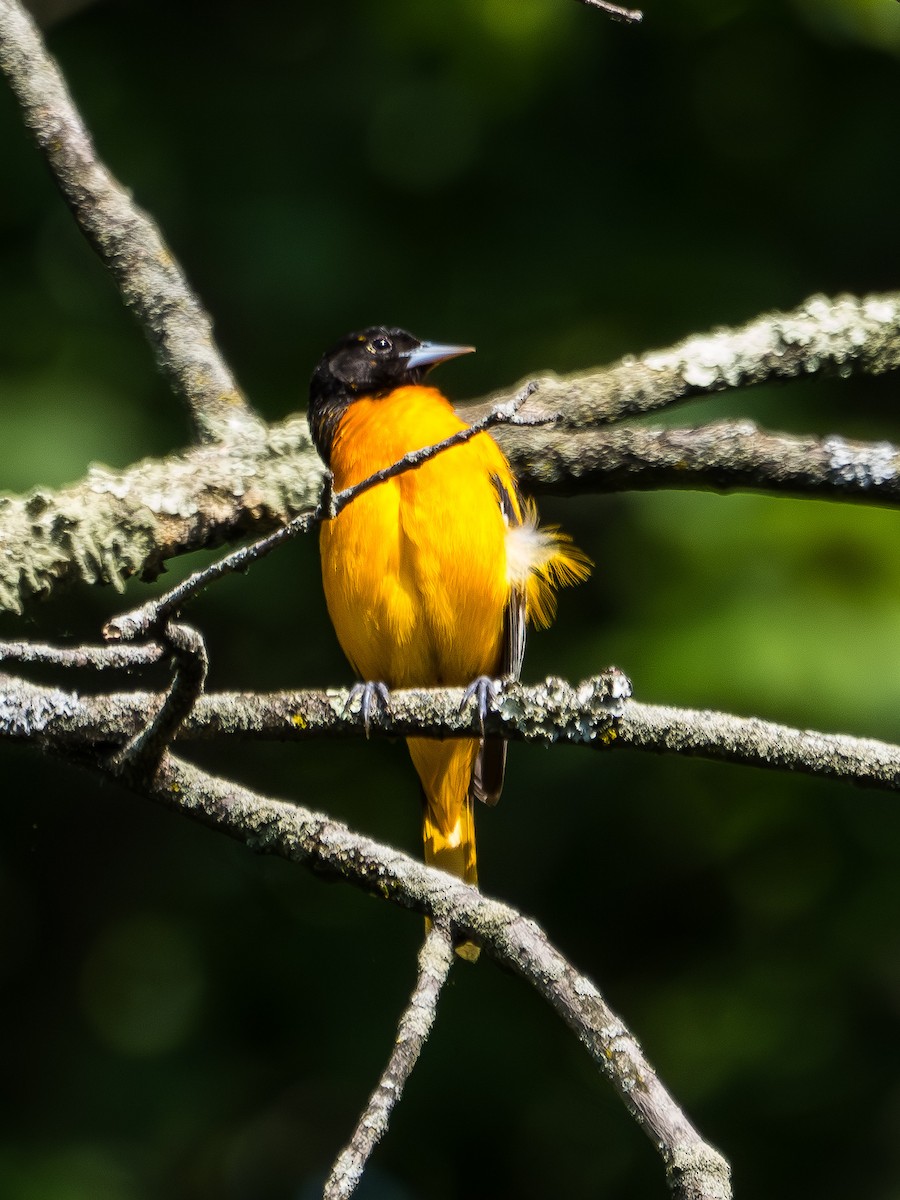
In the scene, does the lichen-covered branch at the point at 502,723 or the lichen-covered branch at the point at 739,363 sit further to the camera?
the lichen-covered branch at the point at 739,363

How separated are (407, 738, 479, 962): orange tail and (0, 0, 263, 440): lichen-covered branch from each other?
147 cm

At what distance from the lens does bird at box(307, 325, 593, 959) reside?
4.66m

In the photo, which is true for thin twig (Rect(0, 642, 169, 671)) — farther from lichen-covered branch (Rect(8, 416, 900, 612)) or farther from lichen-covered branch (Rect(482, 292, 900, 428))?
lichen-covered branch (Rect(482, 292, 900, 428))

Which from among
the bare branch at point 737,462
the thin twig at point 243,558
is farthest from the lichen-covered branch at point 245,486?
the thin twig at point 243,558

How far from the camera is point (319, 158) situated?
655 cm

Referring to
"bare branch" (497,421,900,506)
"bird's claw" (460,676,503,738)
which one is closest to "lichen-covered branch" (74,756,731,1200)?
"bird's claw" (460,676,503,738)

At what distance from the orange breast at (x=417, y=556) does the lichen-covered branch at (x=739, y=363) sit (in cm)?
38

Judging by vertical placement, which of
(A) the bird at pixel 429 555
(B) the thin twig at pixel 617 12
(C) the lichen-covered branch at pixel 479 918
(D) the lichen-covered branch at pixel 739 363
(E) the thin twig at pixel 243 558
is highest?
(B) the thin twig at pixel 617 12

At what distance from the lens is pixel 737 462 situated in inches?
150

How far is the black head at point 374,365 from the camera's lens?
5285 mm

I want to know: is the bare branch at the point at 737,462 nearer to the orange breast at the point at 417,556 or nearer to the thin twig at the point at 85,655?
the orange breast at the point at 417,556

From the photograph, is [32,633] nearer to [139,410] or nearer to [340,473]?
[139,410]

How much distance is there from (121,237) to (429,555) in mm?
1286

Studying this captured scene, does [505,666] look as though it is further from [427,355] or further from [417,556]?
[427,355]
